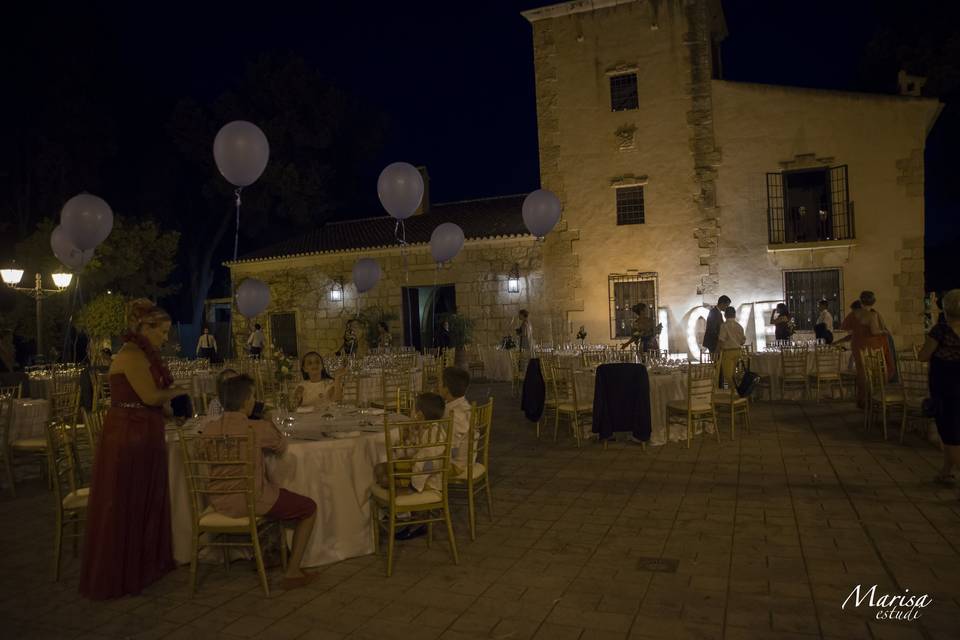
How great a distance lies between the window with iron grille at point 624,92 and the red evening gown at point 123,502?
12.5 metres

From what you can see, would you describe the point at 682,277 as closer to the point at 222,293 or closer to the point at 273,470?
the point at 273,470

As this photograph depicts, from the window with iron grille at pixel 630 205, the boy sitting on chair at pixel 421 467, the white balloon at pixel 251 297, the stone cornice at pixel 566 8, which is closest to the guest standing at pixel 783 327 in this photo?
the window with iron grille at pixel 630 205

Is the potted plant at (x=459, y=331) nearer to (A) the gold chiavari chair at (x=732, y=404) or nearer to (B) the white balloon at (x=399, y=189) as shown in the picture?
(B) the white balloon at (x=399, y=189)

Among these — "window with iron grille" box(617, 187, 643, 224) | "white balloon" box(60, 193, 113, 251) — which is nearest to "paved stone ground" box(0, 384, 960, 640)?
"white balloon" box(60, 193, 113, 251)

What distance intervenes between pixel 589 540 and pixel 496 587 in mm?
905

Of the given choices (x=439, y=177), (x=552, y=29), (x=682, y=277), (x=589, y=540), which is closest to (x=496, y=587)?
(x=589, y=540)

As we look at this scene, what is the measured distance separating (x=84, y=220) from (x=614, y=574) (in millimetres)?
8126

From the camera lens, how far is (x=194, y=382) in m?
9.19

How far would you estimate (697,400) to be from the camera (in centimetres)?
702

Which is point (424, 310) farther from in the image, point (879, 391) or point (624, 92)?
point (879, 391)

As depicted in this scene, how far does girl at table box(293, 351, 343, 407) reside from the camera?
577 cm

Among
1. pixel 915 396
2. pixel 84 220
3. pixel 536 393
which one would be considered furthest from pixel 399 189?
pixel 915 396

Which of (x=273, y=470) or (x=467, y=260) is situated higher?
(x=467, y=260)

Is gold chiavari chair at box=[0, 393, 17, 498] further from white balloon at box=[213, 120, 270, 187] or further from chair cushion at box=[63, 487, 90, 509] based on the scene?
white balloon at box=[213, 120, 270, 187]
